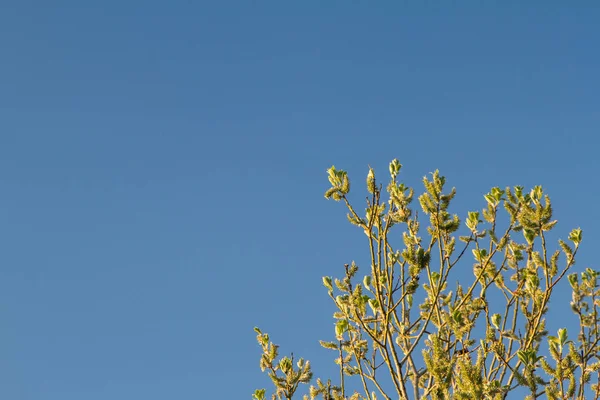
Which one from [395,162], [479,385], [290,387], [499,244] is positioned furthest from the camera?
[395,162]

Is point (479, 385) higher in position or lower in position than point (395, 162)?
lower

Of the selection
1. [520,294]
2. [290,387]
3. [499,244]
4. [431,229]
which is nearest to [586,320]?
[520,294]

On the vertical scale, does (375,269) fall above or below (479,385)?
above

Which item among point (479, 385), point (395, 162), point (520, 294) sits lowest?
point (479, 385)

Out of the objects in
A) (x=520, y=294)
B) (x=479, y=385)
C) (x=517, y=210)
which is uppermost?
(x=517, y=210)

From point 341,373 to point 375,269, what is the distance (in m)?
1.12

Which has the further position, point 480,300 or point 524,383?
point 480,300

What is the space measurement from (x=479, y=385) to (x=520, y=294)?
196 cm

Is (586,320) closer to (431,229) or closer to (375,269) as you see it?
(431,229)

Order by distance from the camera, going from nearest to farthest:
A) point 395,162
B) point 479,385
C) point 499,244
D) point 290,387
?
1. point 479,385
2. point 290,387
3. point 499,244
4. point 395,162

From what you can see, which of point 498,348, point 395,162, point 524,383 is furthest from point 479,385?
point 395,162

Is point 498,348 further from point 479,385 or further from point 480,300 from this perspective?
point 479,385

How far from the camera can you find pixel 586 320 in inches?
247

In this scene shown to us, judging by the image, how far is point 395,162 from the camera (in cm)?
678
